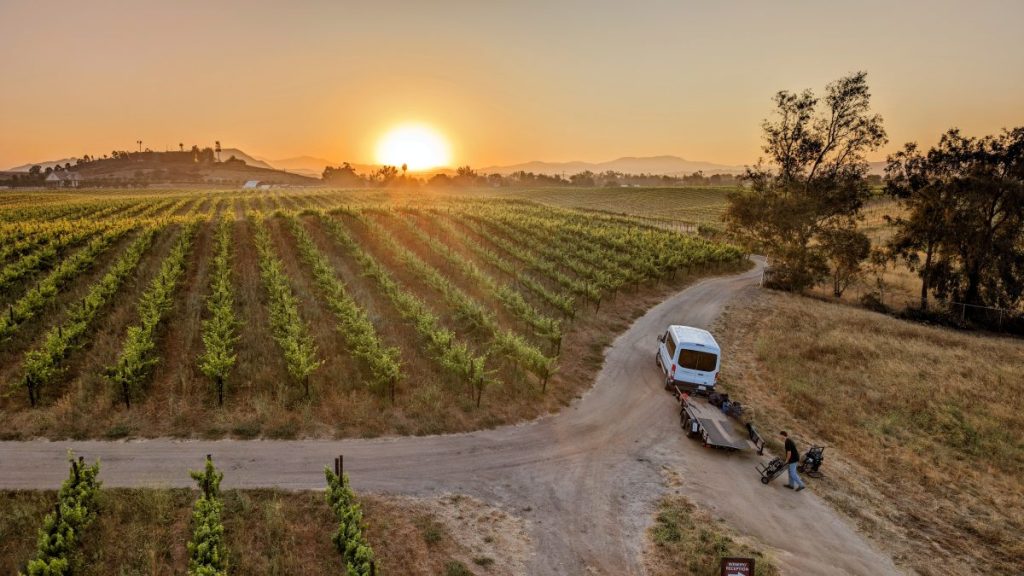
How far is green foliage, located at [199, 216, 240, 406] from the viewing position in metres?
19.1

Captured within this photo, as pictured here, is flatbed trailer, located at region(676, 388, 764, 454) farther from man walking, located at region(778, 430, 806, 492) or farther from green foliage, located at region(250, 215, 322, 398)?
green foliage, located at region(250, 215, 322, 398)

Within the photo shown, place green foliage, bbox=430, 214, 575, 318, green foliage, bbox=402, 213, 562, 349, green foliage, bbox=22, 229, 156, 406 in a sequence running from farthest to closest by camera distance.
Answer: green foliage, bbox=430, 214, 575, 318, green foliage, bbox=402, 213, 562, 349, green foliage, bbox=22, 229, 156, 406

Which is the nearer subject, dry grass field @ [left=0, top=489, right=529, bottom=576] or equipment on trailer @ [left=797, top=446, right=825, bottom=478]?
dry grass field @ [left=0, top=489, right=529, bottom=576]

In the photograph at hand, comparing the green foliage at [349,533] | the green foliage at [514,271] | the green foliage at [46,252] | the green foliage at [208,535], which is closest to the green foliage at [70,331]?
the green foliage at [46,252]

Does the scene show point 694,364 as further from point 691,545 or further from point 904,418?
point 691,545

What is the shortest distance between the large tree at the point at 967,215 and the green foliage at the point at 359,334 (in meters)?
42.8

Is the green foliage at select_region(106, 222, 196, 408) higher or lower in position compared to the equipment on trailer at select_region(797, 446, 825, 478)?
higher

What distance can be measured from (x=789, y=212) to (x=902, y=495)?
35385mm

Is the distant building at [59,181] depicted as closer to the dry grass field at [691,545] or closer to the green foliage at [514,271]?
the green foliage at [514,271]

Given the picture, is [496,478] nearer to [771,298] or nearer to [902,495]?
[902,495]

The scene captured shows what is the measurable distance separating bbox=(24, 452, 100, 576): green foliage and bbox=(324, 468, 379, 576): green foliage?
18.8 ft

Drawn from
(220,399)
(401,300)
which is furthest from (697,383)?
(220,399)

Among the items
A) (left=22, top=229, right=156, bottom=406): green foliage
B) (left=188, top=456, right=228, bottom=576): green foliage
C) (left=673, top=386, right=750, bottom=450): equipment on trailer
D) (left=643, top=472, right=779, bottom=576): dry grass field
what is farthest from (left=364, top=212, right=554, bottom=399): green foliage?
(left=22, top=229, right=156, bottom=406): green foliage

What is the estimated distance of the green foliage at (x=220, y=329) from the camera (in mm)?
19141
